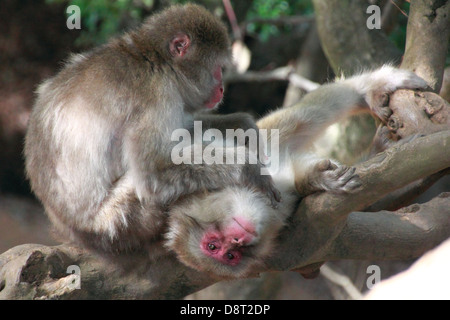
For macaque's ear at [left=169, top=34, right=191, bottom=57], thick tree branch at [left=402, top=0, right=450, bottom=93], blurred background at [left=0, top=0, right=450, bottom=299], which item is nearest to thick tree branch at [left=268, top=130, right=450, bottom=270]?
macaque's ear at [left=169, top=34, right=191, bottom=57]

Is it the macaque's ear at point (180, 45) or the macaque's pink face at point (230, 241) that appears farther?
the macaque's ear at point (180, 45)

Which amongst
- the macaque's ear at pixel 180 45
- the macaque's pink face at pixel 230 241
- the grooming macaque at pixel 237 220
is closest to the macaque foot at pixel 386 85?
the grooming macaque at pixel 237 220

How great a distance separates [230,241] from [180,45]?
5.56 feet

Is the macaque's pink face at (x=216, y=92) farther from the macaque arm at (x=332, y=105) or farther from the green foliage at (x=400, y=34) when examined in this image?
the green foliage at (x=400, y=34)

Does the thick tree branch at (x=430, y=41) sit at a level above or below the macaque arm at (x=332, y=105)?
above

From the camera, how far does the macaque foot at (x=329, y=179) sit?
10.9ft

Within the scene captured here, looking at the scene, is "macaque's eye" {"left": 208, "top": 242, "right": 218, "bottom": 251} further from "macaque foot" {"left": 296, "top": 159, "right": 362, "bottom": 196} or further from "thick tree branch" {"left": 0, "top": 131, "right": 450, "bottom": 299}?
"macaque foot" {"left": 296, "top": 159, "right": 362, "bottom": 196}

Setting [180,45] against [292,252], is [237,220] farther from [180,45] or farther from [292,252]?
[180,45]

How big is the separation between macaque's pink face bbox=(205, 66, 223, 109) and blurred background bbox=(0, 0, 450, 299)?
352cm

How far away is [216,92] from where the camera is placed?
4.55m

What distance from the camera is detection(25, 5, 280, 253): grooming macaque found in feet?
12.4

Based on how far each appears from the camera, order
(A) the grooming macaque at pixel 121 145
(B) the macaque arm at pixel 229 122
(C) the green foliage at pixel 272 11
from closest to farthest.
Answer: (A) the grooming macaque at pixel 121 145 → (B) the macaque arm at pixel 229 122 → (C) the green foliage at pixel 272 11

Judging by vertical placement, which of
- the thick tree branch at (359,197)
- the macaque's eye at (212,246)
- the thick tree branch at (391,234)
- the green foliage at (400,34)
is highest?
the green foliage at (400,34)

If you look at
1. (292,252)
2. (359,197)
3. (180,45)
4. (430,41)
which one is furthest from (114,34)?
(359,197)
